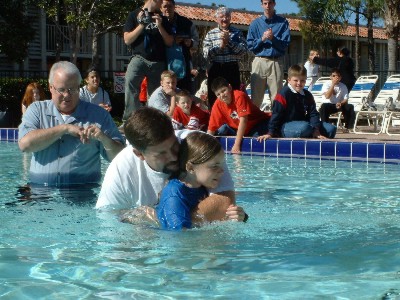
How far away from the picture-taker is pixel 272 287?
331 cm

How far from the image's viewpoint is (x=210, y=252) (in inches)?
157

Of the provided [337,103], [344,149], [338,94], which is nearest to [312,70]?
[338,94]

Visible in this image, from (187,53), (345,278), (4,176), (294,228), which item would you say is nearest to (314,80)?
(187,53)

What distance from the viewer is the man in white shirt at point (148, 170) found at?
13.7ft

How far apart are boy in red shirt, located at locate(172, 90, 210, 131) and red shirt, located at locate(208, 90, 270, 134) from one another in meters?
0.24

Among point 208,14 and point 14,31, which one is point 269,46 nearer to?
point 14,31

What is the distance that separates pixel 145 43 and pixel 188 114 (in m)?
1.09

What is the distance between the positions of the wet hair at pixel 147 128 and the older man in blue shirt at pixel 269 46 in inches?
305

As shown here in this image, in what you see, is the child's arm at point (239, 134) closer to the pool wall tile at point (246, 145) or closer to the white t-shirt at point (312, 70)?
the pool wall tile at point (246, 145)

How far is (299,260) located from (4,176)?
461 cm

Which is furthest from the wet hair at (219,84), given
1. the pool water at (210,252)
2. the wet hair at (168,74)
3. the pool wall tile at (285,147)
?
the pool water at (210,252)

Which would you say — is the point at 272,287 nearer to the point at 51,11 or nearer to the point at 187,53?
the point at 187,53

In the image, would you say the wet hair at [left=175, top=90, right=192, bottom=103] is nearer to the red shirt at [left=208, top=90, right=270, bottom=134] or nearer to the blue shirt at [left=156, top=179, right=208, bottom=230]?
the red shirt at [left=208, top=90, right=270, bottom=134]

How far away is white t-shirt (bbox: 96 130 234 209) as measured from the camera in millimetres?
4551
